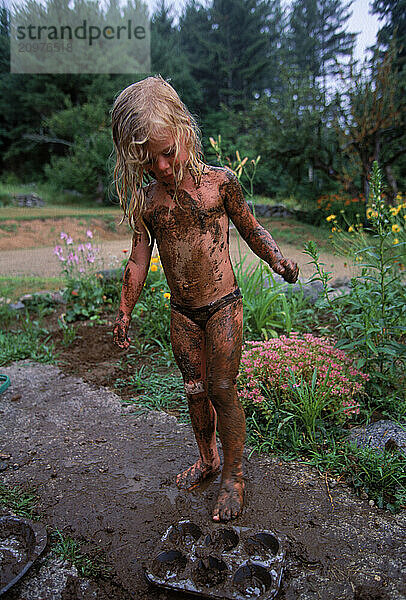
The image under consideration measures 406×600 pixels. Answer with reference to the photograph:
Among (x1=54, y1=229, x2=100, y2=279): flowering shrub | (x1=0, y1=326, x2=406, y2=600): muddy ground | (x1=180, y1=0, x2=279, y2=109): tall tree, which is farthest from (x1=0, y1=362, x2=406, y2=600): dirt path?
(x1=180, y1=0, x2=279, y2=109): tall tree

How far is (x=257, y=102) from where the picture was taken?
1448 centimetres

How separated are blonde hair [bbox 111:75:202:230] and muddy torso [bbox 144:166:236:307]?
0.07 meters

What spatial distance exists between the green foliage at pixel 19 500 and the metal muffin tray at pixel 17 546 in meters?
0.16

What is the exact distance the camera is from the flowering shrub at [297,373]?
247 cm

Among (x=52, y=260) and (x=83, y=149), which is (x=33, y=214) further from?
(x=52, y=260)

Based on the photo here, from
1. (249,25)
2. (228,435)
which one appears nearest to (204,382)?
(228,435)

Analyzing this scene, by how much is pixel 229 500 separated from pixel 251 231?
44.7 inches

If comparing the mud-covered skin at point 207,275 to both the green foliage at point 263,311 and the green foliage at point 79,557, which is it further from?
the green foliage at point 263,311

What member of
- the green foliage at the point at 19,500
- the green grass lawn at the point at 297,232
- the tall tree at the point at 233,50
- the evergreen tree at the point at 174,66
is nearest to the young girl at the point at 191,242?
the green foliage at the point at 19,500

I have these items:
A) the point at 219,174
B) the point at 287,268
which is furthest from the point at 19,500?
the point at 219,174

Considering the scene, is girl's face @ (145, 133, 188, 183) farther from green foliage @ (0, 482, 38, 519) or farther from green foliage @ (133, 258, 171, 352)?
green foliage @ (133, 258, 171, 352)

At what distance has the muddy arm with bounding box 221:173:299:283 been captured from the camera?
5.93ft

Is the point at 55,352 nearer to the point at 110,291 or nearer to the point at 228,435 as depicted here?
the point at 110,291

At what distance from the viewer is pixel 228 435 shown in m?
1.88
